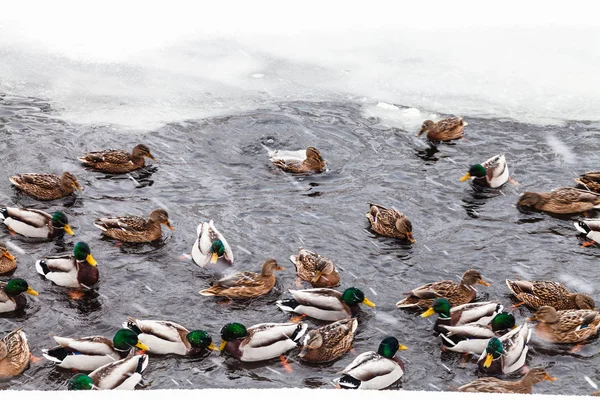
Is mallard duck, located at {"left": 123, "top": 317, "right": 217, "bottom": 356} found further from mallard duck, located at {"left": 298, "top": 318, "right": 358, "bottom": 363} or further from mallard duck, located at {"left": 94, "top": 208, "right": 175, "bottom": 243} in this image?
mallard duck, located at {"left": 94, "top": 208, "right": 175, "bottom": 243}

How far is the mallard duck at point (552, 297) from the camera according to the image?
10.3 metres

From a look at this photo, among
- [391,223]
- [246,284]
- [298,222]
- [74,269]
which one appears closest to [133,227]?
[74,269]

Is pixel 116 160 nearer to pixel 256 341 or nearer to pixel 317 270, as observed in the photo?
pixel 317 270

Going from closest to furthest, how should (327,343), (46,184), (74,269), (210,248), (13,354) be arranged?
(13,354) → (327,343) → (74,269) → (210,248) → (46,184)

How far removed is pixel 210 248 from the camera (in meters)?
11.0

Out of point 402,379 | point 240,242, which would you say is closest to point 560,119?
point 240,242

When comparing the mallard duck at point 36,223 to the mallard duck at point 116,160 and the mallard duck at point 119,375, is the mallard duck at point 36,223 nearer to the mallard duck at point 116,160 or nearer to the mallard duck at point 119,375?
the mallard duck at point 116,160

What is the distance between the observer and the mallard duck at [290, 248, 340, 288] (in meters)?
10.8

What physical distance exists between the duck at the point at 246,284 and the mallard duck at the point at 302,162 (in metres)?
2.85

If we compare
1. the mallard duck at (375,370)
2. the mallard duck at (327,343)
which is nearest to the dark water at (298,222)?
the mallard duck at (327,343)

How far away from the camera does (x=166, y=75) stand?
16.3 meters

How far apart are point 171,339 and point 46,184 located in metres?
4.17

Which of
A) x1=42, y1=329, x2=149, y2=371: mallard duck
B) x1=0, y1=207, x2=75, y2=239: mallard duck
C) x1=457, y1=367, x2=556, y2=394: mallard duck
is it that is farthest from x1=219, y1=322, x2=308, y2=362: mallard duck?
x1=0, y1=207, x2=75, y2=239: mallard duck

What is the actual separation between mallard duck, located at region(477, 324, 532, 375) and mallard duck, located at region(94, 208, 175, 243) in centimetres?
470
